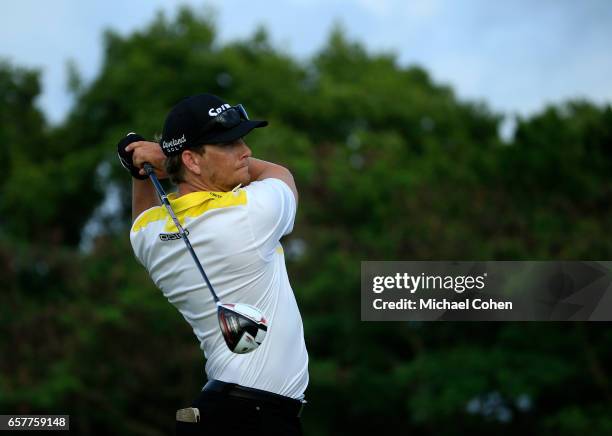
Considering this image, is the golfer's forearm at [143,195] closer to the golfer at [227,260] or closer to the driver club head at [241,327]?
the golfer at [227,260]

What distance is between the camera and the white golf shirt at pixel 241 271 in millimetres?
4496

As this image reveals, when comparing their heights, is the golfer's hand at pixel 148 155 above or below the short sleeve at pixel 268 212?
above

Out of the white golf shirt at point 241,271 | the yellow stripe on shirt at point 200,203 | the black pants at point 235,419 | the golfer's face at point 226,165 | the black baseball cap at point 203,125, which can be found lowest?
the black pants at point 235,419

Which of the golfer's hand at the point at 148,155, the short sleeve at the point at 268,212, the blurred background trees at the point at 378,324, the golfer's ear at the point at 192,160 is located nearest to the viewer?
the short sleeve at the point at 268,212

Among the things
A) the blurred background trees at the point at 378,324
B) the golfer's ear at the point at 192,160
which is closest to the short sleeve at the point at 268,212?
the golfer's ear at the point at 192,160

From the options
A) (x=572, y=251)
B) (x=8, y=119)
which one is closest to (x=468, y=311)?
(x=572, y=251)

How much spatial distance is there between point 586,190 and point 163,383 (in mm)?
11459

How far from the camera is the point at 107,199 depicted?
125ft

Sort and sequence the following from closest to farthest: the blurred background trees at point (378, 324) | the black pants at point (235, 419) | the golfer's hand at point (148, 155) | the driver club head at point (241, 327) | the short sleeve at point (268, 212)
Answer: the driver club head at point (241, 327) < the black pants at point (235, 419) < the short sleeve at point (268, 212) < the golfer's hand at point (148, 155) < the blurred background trees at point (378, 324)

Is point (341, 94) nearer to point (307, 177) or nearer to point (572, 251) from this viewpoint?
point (307, 177)

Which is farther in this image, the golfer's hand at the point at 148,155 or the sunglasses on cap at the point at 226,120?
the golfer's hand at the point at 148,155

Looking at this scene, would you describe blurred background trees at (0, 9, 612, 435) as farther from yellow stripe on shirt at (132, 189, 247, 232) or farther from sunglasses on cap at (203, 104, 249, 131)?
yellow stripe on shirt at (132, 189, 247, 232)

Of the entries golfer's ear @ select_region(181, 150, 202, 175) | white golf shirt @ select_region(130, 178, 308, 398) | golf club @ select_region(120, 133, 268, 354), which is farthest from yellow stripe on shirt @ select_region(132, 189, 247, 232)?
golf club @ select_region(120, 133, 268, 354)

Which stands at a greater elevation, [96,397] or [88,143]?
[88,143]
